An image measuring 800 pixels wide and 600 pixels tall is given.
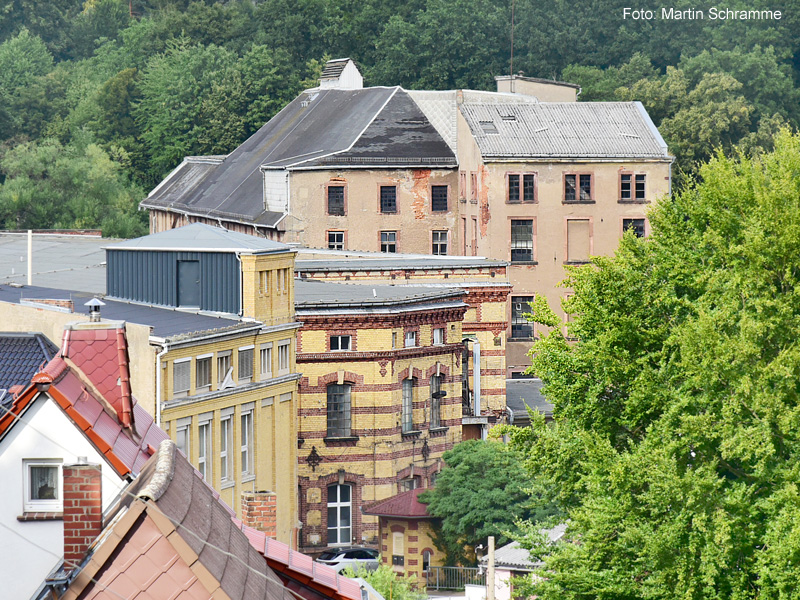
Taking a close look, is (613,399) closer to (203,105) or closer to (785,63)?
(203,105)

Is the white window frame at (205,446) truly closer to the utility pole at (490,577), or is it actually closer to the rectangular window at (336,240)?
the utility pole at (490,577)

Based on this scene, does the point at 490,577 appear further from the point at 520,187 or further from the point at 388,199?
the point at 388,199

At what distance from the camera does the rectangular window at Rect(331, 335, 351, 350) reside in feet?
171

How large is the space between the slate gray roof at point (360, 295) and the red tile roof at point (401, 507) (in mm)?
6256

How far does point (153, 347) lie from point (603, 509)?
1256cm

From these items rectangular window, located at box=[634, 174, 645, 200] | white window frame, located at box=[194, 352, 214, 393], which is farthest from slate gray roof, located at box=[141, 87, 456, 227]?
white window frame, located at box=[194, 352, 214, 393]

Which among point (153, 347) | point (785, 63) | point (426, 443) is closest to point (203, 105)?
point (785, 63)

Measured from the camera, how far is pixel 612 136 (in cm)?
8081

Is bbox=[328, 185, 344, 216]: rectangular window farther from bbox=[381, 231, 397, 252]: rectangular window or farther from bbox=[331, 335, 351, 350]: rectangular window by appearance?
bbox=[331, 335, 351, 350]: rectangular window

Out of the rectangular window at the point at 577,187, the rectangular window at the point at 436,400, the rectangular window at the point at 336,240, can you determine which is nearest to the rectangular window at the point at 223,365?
the rectangular window at the point at 436,400

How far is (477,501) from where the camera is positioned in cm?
4994

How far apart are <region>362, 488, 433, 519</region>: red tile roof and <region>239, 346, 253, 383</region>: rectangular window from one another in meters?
10.1

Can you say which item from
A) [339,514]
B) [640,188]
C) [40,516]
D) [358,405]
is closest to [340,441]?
[358,405]

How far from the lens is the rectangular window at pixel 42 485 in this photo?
623 inches
